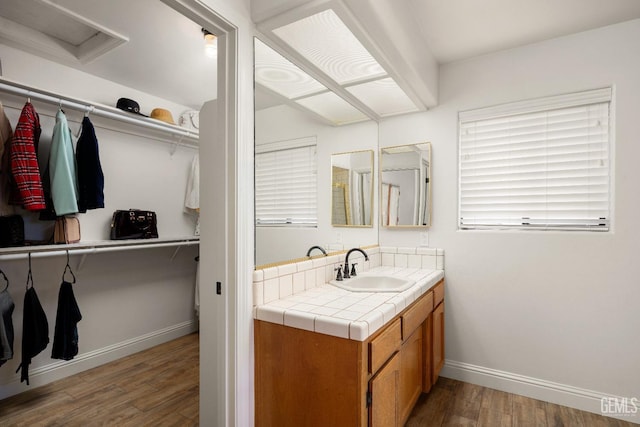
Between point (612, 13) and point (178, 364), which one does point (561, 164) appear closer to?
point (612, 13)

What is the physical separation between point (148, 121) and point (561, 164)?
333 centimetres

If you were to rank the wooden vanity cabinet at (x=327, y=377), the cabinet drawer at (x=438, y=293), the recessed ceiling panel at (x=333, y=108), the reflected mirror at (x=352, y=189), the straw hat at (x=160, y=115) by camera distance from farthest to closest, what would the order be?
the straw hat at (x=160, y=115)
the reflected mirror at (x=352, y=189)
the cabinet drawer at (x=438, y=293)
the recessed ceiling panel at (x=333, y=108)
the wooden vanity cabinet at (x=327, y=377)

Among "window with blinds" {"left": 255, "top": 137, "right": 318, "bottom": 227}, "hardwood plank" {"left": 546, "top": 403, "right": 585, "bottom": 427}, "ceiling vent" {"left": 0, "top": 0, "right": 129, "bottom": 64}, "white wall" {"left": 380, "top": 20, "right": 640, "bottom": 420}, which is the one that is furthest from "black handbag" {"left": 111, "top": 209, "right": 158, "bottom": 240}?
"hardwood plank" {"left": 546, "top": 403, "right": 585, "bottom": 427}

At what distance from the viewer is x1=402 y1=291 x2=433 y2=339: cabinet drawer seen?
167 cm

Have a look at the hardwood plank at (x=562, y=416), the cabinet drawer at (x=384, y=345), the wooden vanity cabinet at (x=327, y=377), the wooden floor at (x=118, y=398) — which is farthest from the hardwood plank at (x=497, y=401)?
the wooden floor at (x=118, y=398)

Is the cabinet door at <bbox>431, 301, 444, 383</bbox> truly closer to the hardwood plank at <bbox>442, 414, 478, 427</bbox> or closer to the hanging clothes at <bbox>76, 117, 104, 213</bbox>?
the hardwood plank at <bbox>442, 414, 478, 427</bbox>

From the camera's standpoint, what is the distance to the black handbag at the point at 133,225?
283 cm

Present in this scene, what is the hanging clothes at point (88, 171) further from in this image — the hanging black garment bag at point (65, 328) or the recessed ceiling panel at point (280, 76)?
the recessed ceiling panel at point (280, 76)

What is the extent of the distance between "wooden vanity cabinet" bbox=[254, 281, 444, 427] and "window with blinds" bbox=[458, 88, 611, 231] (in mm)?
1325

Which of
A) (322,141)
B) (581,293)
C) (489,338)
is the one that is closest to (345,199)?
(322,141)

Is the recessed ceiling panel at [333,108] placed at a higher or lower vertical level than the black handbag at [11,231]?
higher

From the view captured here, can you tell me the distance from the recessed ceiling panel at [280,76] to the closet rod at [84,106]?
1623 millimetres

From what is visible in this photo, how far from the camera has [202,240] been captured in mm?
1645

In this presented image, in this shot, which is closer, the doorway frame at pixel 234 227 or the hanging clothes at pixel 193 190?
the doorway frame at pixel 234 227
